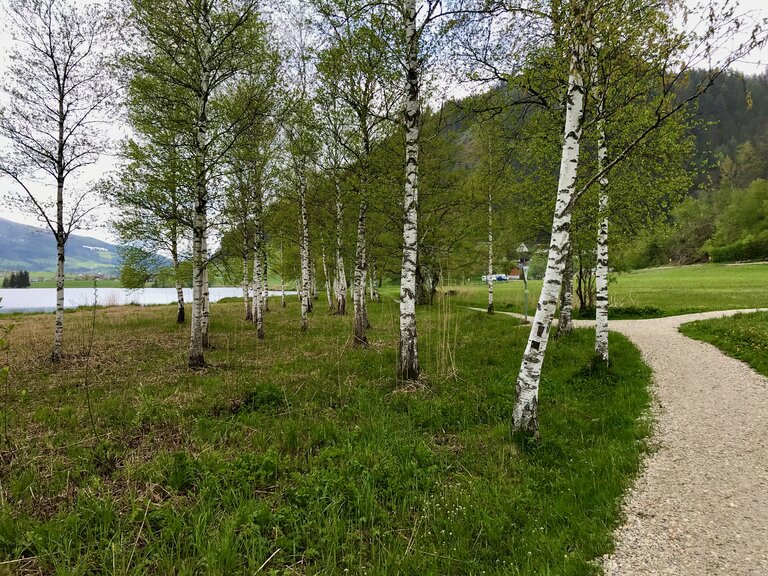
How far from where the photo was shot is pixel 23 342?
632 inches

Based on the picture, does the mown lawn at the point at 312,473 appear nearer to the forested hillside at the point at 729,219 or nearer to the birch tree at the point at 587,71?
the birch tree at the point at 587,71

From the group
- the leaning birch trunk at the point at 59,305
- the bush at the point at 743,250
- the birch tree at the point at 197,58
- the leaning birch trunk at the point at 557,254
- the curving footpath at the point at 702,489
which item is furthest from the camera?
the bush at the point at 743,250

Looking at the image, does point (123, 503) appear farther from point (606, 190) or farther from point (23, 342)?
point (23, 342)

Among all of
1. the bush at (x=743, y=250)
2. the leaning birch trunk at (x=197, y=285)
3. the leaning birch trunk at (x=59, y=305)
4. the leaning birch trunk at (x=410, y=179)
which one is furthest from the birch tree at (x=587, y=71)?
the bush at (x=743, y=250)

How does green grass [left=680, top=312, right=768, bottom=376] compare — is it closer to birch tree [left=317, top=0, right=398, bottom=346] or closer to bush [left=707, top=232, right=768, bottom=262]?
birch tree [left=317, top=0, right=398, bottom=346]

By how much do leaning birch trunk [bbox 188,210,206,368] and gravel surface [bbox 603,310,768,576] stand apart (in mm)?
11075

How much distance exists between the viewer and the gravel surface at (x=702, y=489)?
3.68 meters

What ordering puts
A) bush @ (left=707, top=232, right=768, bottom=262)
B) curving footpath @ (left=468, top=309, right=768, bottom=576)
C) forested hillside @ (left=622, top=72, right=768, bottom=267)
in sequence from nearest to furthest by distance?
curving footpath @ (left=468, top=309, right=768, bottom=576) → bush @ (left=707, top=232, right=768, bottom=262) → forested hillside @ (left=622, top=72, right=768, bottom=267)

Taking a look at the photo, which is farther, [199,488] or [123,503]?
[199,488]

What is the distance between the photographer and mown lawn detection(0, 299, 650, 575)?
12.4 ft

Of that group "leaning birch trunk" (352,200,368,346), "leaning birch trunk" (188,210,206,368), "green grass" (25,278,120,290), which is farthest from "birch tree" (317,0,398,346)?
"green grass" (25,278,120,290)

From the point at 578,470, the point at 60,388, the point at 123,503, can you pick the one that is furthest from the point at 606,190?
the point at 60,388

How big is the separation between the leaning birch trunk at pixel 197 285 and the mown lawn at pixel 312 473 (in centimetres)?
90

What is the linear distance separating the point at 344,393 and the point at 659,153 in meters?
11.3
